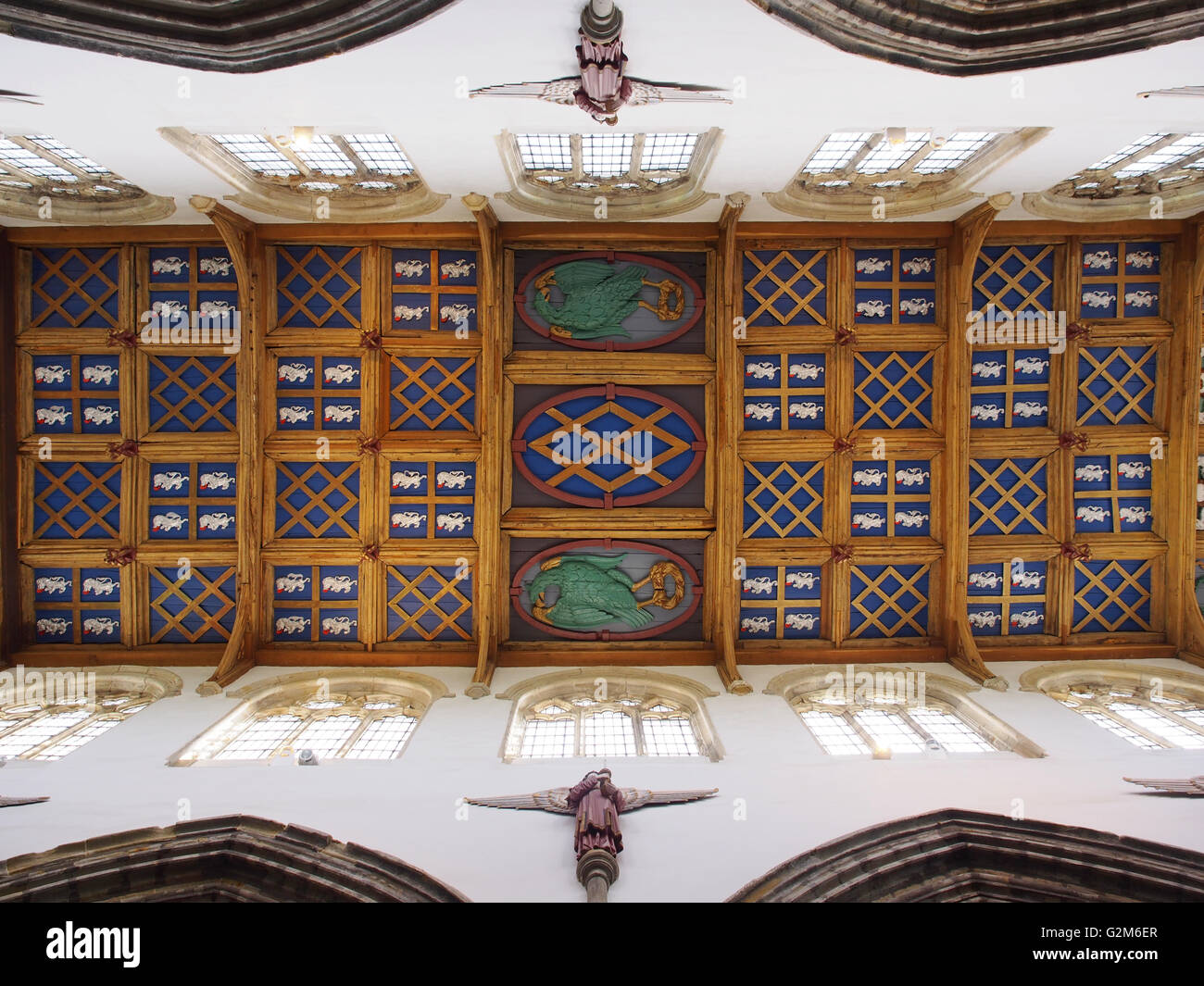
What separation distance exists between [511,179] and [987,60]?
4.28 meters

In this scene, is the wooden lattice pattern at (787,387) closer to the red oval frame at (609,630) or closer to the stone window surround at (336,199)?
the red oval frame at (609,630)

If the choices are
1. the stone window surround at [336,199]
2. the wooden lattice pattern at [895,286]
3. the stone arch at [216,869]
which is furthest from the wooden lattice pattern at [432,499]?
the wooden lattice pattern at [895,286]

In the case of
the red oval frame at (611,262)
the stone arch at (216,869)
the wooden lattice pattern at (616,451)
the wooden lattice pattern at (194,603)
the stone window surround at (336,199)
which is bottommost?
the stone arch at (216,869)

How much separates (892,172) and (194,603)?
32.6ft

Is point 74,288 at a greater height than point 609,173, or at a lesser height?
lesser

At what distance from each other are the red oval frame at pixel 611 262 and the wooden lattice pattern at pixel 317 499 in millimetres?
2924

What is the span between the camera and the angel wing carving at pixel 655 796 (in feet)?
17.5

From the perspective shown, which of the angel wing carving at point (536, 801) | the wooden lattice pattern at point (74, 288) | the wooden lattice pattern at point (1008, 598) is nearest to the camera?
the angel wing carving at point (536, 801)

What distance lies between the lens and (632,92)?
4.66 m

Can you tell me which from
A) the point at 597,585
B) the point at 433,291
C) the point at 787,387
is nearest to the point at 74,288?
the point at 433,291

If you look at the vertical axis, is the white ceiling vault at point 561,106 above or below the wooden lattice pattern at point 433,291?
above

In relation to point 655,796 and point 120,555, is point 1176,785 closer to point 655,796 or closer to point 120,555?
point 655,796

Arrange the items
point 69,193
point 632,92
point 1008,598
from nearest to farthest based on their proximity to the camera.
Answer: point 632,92
point 69,193
point 1008,598

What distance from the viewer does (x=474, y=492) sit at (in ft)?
27.5
